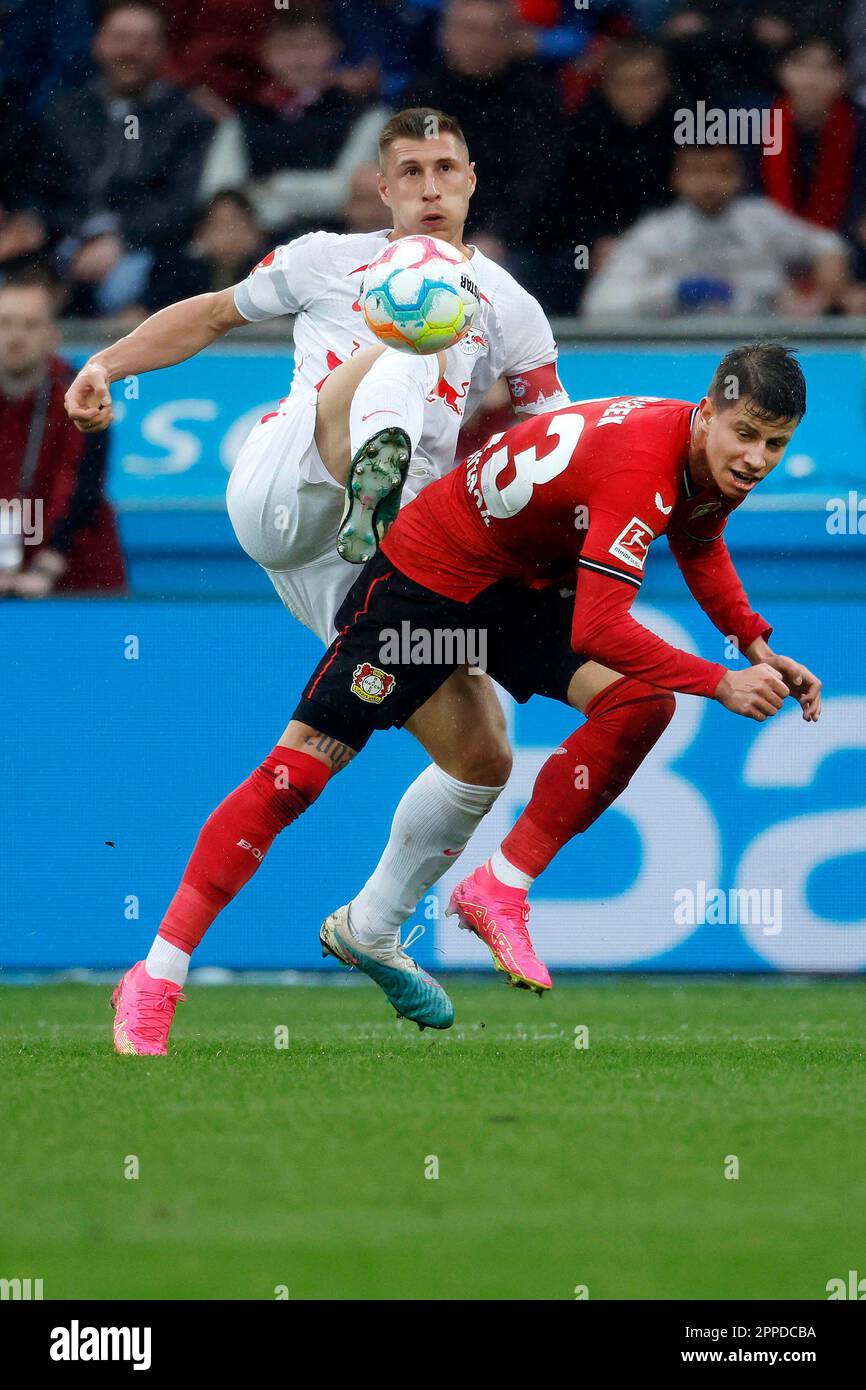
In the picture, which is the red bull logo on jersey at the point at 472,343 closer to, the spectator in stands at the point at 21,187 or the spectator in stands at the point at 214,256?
the spectator in stands at the point at 214,256

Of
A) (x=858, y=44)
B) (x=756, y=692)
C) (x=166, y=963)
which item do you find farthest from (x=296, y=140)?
(x=756, y=692)

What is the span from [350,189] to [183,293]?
2.34 feet

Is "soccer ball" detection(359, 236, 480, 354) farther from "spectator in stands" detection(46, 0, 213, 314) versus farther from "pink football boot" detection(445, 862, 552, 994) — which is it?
"spectator in stands" detection(46, 0, 213, 314)

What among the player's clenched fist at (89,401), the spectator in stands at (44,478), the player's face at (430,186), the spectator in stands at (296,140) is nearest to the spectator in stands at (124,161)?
the spectator in stands at (296,140)

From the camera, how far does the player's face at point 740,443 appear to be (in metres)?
3.99

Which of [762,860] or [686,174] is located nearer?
[762,860]

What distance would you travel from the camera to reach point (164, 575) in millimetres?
6352

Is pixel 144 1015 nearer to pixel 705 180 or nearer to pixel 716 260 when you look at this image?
pixel 716 260

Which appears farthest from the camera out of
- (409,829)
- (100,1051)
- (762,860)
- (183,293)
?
(183,293)

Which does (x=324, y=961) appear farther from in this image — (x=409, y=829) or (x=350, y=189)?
(x=350, y=189)

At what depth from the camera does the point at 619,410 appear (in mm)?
4203

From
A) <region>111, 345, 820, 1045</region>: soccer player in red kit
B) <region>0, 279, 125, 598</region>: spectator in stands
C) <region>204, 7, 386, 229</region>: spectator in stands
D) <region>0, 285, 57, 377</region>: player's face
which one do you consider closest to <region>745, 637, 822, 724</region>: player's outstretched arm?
<region>111, 345, 820, 1045</region>: soccer player in red kit

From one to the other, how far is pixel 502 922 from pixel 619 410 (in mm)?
1105

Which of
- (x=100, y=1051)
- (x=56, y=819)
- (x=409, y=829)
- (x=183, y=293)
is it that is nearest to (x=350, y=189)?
(x=183, y=293)
